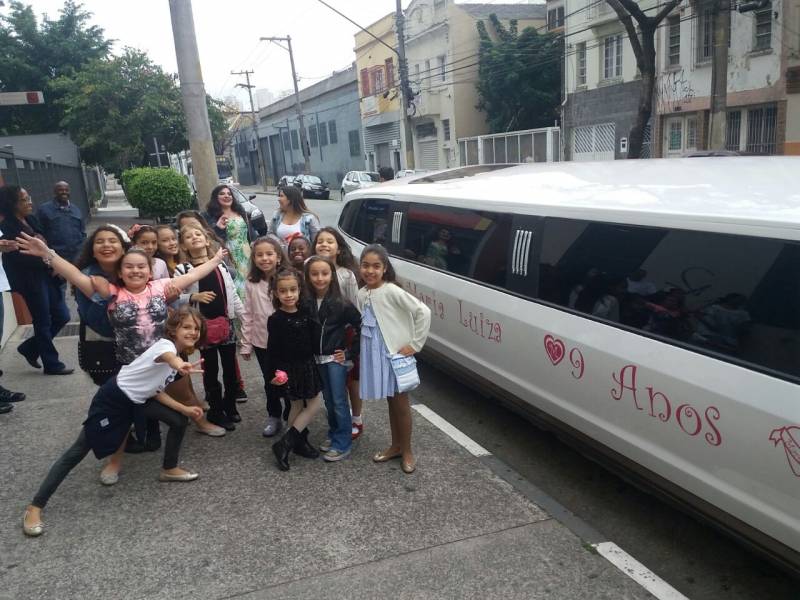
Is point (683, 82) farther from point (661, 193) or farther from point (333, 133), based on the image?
point (333, 133)

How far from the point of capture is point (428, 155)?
35250mm

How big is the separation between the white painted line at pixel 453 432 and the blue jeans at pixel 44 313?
10.6ft

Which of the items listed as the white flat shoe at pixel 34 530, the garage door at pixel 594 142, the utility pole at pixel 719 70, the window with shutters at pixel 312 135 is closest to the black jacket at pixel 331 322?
the white flat shoe at pixel 34 530

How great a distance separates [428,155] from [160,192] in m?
20.0

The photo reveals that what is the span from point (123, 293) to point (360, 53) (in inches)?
1524

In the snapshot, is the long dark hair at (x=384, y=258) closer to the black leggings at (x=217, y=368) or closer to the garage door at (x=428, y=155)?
the black leggings at (x=217, y=368)

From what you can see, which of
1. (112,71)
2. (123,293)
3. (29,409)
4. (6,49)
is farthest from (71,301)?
(6,49)

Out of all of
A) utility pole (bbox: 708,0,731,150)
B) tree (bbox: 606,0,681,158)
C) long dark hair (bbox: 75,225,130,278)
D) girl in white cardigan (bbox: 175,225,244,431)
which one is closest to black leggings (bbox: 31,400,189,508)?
girl in white cardigan (bbox: 175,225,244,431)

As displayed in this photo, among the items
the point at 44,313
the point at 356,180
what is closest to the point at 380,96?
the point at 356,180

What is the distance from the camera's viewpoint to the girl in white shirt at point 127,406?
136 inches

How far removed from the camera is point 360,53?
130 feet

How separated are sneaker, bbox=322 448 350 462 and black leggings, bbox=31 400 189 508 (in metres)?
0.89

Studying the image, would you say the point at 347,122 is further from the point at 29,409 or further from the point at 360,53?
the point at 29,409

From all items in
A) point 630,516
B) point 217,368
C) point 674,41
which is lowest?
point 630,516
